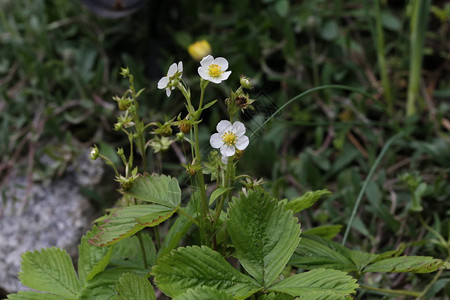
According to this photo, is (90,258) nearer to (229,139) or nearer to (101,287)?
(101,287)

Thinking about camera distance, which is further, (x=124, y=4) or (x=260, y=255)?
(x=124, y=4)

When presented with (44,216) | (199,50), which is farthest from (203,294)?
(199,50)

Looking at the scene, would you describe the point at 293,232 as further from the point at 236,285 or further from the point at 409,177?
the point at 409,177

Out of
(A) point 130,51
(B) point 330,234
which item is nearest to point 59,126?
(A) point 130,51

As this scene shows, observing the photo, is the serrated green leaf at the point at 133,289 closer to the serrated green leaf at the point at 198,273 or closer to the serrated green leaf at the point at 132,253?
the serrated green leaf at the point at 198,273

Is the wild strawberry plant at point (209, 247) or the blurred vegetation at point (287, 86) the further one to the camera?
the blurred vegetation at point (287, 86)

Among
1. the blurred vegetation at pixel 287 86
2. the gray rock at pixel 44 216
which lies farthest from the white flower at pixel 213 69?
the gray rock at pixel 44 216
